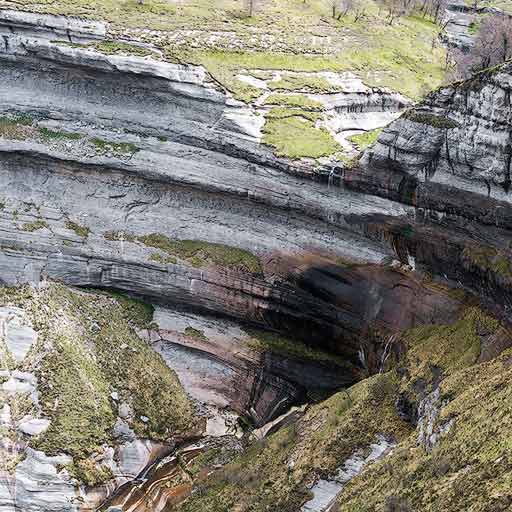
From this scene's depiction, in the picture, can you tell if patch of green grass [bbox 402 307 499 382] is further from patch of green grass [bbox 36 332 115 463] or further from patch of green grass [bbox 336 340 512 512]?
patch of green grass [bbox 36 332 115 463]

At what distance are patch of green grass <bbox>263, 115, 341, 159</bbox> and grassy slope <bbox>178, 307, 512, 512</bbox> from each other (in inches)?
344

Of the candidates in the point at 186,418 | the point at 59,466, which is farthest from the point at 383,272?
the point at 59,466

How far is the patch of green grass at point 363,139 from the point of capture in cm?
2827

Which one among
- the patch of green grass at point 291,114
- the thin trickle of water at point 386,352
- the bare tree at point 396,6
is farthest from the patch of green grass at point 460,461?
the bare tree at point 396,6

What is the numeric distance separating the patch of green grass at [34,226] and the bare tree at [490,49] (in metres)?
21.4

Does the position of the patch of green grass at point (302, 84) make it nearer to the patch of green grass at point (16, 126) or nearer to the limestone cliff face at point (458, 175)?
the limestone cliff face at point (458, 175)

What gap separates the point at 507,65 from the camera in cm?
2058

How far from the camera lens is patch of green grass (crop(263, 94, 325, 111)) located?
100 ft

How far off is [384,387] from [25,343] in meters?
14.6

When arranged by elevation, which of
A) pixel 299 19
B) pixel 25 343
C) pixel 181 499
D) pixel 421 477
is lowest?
pixel 181 499

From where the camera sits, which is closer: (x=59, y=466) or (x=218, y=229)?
(x=59, y=466)

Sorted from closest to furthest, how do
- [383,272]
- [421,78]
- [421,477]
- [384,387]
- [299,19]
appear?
1. [421,477]
2. [384,387]
3. [383,272]
4. [421,78]
5. [299,19]

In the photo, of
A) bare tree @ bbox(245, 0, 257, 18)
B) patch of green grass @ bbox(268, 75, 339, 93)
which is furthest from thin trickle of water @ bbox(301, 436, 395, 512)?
bare tree @ bbox(245, 0, 257, 18)

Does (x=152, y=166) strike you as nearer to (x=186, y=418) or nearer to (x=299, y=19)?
(x=186, y=418)
